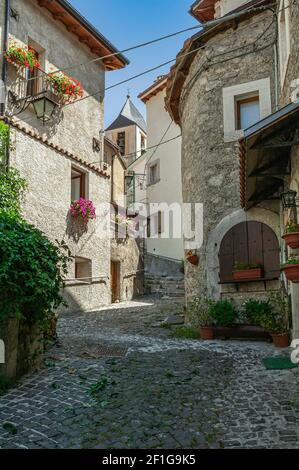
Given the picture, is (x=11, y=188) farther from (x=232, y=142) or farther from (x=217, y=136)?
(x=232, y=142)

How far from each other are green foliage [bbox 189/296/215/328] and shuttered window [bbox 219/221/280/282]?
62 centimetres

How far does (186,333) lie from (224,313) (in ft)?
3.05

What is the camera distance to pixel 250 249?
27.9 feet

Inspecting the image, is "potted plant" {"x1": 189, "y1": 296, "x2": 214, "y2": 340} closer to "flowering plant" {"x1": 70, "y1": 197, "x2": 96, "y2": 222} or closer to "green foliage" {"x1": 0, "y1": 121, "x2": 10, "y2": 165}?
"flowering plant" {"x1": 70, "y1": 197, "x2": 96, "y2": 222}

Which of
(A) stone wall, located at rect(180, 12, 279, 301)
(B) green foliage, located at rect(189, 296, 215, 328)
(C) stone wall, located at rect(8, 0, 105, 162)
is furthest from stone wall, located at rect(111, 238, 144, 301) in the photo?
(B) green foliage, located at rect(189, 296, 215, 328)

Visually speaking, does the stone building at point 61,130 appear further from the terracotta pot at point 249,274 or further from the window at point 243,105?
the terracotta pot at point 249,274

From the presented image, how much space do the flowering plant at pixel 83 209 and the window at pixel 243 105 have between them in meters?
5.04

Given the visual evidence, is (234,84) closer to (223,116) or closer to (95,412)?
(223,116)

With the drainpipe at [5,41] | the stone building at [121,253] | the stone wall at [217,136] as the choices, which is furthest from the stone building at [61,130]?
the stone wall at [217,136]

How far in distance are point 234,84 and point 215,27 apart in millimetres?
1286

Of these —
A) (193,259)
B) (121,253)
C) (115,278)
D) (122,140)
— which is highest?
(122,140)

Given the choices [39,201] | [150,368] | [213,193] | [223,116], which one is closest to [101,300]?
[39,201]

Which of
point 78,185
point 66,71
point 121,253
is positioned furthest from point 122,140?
point 66,71

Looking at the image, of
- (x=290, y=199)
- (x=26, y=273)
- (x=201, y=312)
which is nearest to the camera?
(x=26, y=273)
